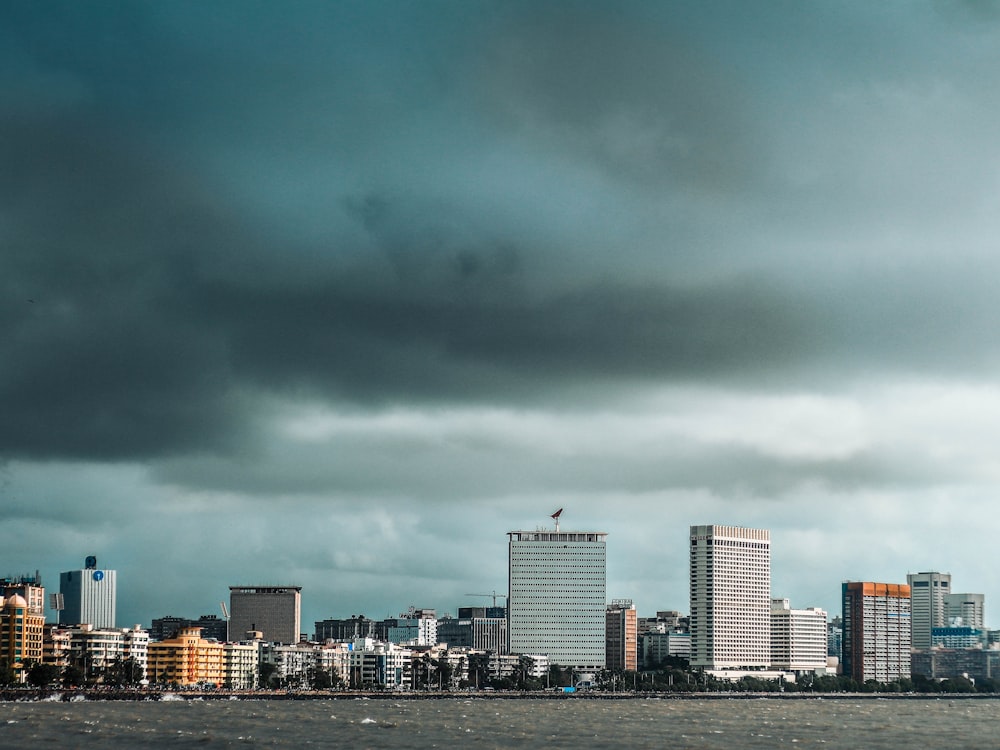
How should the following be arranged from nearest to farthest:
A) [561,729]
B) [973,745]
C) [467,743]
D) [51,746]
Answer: [51,746], [467,743], [973,745], [561,729]

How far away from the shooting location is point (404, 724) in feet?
634

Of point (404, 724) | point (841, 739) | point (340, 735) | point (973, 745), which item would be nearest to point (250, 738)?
point (340, 735)

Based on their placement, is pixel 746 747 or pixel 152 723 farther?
pixel 152 723

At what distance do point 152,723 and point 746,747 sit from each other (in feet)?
237

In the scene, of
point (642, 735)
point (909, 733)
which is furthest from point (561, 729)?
point (909, 733)

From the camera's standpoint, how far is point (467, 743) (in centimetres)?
15175

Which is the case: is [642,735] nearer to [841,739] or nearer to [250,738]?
[841,739]

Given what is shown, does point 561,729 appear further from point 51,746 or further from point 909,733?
point 51,746

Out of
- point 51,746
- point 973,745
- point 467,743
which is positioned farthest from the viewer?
point 973,745

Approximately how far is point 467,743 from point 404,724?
42.9 metres

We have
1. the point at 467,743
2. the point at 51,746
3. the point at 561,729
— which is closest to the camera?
the point at 51,746

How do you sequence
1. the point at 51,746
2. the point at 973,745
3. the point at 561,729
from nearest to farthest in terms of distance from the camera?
the point at 51,746 < the point at 973,745 < the point at 561,729

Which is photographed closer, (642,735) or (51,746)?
(51,746)

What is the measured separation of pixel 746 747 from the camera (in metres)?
153
